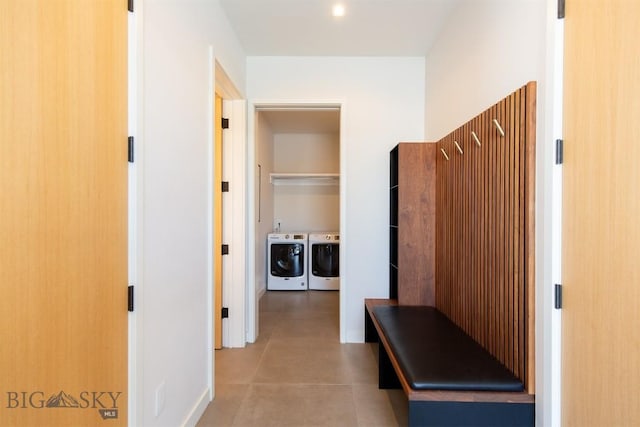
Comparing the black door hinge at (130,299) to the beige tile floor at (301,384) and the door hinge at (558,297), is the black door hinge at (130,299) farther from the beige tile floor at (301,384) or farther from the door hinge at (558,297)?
the door hinge at (558,297)

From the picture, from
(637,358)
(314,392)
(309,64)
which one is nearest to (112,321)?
(314,392)

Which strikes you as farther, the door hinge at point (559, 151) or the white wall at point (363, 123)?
the white wall at point (363, 123)

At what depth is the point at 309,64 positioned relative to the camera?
2.94m

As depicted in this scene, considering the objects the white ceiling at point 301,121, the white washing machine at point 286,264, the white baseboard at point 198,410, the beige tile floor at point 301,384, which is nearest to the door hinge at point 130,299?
the white baseboard at point 198,410

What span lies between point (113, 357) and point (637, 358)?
1776mm

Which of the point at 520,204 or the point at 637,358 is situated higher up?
the point at 520,204

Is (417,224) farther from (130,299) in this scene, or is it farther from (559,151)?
(130,299)

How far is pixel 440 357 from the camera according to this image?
5.05 ft

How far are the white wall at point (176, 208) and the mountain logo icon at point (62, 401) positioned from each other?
0.25m

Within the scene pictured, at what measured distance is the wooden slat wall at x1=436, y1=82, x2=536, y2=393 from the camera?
1.35 meters

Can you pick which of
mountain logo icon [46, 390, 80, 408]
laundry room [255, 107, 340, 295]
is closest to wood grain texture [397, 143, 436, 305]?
mountain logo icon [46, 390, 80, 408]

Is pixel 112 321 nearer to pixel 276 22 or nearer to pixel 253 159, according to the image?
pixel 253 159

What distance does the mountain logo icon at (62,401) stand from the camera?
0.92 meters

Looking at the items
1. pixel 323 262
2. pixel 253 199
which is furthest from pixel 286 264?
pixel 253 199
